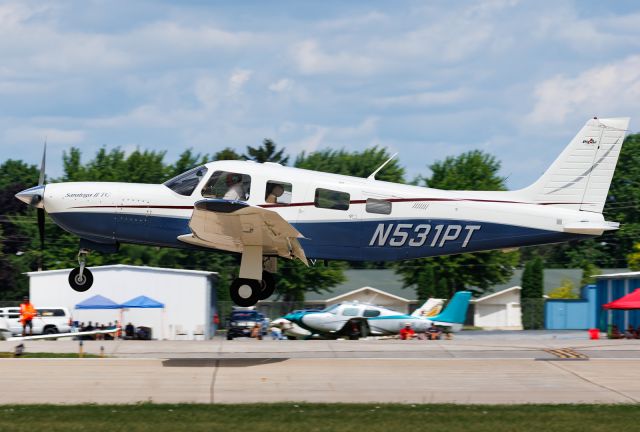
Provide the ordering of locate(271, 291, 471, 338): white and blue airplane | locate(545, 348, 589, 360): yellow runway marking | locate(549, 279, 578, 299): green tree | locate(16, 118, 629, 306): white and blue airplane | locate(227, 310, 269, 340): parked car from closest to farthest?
locate(16, 118, 629, 306): white and blue airplane, locate(545, 348, 589, 360): yellow runway marking, locate(271, 291, 471, 338): white and blue airplane, locate(227, 310, 269, 340): parked car, locate(549, 279, 578, 299): green tree

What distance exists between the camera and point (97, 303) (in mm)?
39406

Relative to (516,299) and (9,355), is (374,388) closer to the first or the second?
(9,355)

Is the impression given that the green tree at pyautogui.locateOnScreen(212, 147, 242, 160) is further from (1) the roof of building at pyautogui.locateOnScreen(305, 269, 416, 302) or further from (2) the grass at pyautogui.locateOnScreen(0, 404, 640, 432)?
(2) the grass at pyautogui.locateOnScreen(0, 404, 640, 432)

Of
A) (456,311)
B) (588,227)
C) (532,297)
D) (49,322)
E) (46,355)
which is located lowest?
(49,322)

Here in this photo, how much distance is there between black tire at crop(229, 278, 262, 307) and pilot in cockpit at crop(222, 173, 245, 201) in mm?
1980

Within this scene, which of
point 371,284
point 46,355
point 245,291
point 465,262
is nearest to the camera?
point 245,291

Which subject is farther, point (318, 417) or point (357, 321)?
point (357, 321)

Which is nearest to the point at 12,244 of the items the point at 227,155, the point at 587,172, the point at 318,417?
the point at 227,155

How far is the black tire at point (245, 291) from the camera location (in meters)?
18.5

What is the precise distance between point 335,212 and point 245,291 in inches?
96.8

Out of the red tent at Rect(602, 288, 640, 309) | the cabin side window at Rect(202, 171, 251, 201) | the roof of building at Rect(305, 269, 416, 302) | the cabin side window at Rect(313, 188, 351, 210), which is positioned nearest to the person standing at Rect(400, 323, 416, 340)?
the red tent at Rect(602, 288, 640, 309)

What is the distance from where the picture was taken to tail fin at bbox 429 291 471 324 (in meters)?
35.8

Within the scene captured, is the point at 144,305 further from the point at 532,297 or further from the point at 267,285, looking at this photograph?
the point at 532,297

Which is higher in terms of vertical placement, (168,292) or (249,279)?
(249,279)
